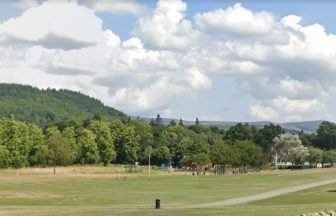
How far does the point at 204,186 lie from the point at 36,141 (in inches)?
3042

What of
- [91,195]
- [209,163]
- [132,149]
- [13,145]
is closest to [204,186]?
[91,195]

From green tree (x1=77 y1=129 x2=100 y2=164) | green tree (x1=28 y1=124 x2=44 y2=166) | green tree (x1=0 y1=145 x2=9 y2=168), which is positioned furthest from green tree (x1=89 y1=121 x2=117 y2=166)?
green tree (x1=0 y1=145 x2=9 y2=168)

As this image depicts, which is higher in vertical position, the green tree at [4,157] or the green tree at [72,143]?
the green tree at [72,143]

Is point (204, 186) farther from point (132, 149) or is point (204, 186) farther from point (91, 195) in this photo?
point (132, 149)

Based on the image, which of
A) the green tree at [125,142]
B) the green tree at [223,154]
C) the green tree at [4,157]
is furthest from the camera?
the green tree at [125,142]

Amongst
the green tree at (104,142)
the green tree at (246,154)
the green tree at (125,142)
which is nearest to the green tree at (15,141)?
the green tree at (104,142)

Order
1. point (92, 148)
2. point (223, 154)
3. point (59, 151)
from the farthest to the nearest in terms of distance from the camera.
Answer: point (92, 148)
point (223, 154)
point (59, 151)

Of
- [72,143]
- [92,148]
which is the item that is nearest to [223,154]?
[92,148]

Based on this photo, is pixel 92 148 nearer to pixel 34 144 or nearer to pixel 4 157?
pixel 34 144

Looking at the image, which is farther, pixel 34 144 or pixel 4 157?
pixel 34 144

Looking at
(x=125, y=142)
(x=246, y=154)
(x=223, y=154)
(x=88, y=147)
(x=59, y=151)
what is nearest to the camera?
(x=59, y=151)

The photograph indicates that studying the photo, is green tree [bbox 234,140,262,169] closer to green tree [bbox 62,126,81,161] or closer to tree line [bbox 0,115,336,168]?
tree line [bbox 0,115,336,168]

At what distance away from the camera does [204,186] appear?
96.3 meters

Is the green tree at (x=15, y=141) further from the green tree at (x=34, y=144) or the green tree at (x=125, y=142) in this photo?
the green tree at (x=125, y=142)
